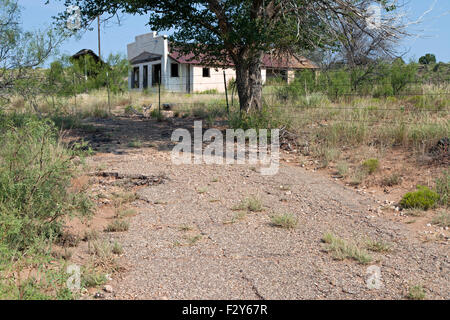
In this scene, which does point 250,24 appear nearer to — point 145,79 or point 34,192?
point 34,192

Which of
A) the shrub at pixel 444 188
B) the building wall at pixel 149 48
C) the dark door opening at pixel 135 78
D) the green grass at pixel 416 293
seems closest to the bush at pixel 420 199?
the shrub at pixel 444 188

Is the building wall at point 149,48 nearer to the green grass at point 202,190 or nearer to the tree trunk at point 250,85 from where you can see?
the tree trunk at point 250,85

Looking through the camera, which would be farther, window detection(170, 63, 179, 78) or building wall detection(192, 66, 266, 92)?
window detection(170, 63, 179, 78)

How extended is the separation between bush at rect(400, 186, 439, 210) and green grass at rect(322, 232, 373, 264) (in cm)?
196

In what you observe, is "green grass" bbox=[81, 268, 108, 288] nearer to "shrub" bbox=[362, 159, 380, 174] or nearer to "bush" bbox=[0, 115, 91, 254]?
"bush" bbox=[0, 115, 91, 254]

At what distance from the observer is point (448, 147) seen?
8.18 meters

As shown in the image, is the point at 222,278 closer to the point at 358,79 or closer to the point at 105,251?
the point at 105,251

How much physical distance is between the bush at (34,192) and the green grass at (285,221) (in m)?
2.50

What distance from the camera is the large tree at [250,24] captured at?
10086 mm

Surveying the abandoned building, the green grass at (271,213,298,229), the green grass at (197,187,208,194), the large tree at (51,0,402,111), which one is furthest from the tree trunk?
the abandoned building

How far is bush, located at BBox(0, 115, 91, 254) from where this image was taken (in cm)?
455

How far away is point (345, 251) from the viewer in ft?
15.8

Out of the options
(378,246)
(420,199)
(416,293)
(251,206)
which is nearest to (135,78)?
(251,206)

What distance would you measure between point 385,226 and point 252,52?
676 cm
